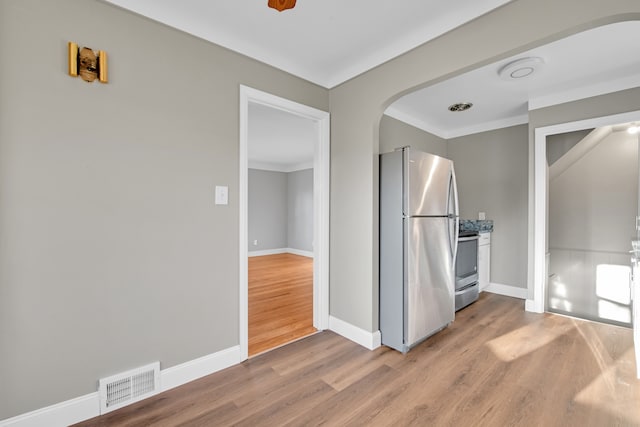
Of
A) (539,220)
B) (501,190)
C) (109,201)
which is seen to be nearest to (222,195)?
(109,201)

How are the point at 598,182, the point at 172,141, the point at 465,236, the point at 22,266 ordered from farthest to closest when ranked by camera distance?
the point at 598,182, the point at 465,236, the point at 172,141, the point at 22,266

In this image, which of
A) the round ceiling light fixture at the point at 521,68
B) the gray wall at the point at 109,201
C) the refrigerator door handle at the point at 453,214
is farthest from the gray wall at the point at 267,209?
the round ceiling light fixture at the point at 521,68

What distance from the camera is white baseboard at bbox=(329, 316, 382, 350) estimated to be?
2.40 m

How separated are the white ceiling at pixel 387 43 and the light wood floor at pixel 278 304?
2.40m

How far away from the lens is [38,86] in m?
1.42

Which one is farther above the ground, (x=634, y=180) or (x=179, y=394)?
(x=634, y=180)

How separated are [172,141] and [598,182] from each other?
5.30 meters

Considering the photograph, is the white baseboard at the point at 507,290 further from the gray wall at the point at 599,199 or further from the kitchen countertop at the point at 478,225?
the gray wall at the point at 599,199

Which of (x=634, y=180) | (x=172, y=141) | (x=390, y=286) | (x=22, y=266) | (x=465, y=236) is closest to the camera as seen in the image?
(x=22, y=266)

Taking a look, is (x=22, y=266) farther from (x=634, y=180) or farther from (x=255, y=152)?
(x=634, y=180)

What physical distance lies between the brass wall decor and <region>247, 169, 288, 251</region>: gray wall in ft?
19.1

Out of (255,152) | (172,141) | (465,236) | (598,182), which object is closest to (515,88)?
(465,236)

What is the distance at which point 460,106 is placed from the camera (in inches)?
133

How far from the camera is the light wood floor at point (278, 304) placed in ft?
8.59
